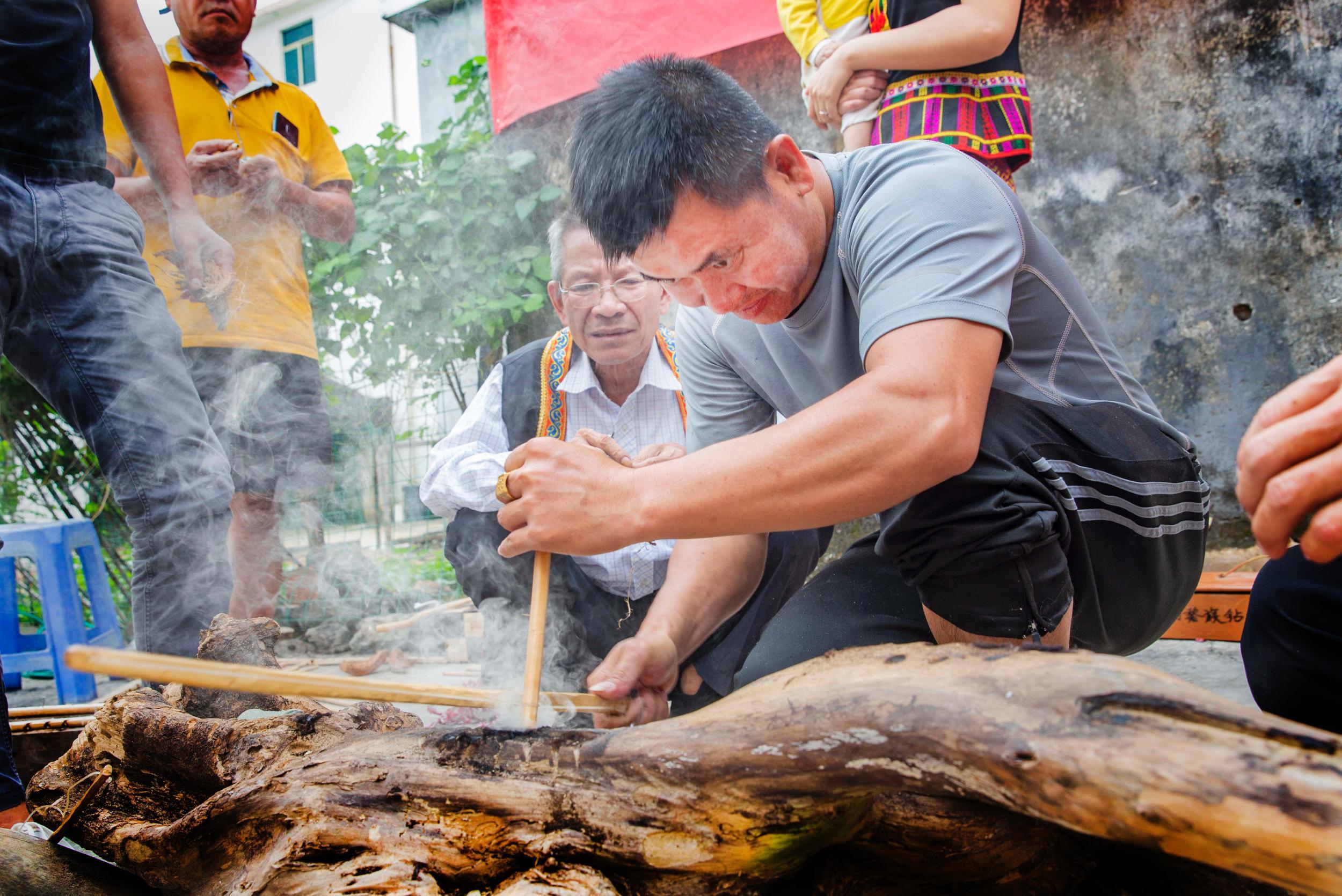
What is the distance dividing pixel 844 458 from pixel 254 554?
2.99 meters


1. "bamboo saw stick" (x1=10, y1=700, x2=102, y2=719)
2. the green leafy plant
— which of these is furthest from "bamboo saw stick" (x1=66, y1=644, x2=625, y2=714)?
the green leafy plant

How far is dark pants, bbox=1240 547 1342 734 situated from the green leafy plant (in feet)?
15.0

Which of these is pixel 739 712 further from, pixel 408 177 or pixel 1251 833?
pixel 408 177

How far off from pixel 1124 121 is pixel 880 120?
2.06 metres

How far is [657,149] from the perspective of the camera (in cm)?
163

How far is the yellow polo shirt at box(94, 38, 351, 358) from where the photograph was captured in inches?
134

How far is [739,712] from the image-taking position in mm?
1175

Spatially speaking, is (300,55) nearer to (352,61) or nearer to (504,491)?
(352,61)

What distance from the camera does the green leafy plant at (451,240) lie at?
5.34 metres

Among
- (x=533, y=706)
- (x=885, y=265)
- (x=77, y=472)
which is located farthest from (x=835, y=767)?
(x=77, y=472)

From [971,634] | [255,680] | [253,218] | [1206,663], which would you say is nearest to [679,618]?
[971,634]

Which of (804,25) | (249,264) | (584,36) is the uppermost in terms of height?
(584,36)

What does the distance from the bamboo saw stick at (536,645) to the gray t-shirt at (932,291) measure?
0.78 m

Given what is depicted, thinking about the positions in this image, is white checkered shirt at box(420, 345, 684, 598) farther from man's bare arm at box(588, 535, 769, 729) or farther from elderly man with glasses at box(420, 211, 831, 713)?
man's bare arm at box(588, 535, 769, 729)
